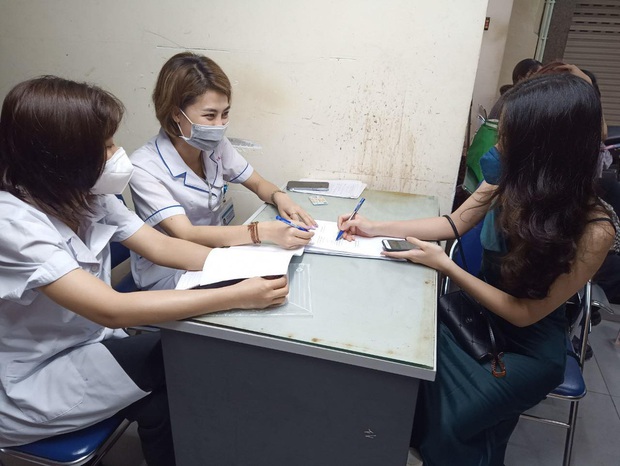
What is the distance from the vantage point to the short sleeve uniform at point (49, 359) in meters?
0.90

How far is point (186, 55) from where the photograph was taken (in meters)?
1.47

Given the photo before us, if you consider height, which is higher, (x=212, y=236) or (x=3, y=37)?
(x=3, y=37)

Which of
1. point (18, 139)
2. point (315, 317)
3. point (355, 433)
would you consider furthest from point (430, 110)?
point (18, 139)

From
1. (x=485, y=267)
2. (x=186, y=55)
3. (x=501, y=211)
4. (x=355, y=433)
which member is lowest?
(x=355, y=433)

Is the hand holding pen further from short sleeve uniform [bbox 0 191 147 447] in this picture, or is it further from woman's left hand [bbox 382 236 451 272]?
short sleeve uniform [bbox 0 191 147 447]

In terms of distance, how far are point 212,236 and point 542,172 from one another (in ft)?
3.08

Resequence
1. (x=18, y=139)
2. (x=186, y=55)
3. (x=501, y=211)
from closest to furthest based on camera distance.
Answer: (x=18, y=139)
(x=501, y=211)
(x=186, y=55)

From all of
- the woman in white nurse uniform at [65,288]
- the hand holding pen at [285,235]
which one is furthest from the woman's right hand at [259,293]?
the hand holding pen at [285,235]

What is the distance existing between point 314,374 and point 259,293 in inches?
8.5

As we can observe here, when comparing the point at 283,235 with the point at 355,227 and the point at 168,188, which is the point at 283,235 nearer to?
the point at 355,227

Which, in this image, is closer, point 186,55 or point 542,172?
point 542,172

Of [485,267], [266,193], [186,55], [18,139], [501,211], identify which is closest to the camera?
[18,139]

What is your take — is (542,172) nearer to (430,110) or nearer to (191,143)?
(430,110)

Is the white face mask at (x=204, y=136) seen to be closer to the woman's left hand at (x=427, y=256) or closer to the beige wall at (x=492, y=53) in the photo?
the woman's left hand at (x=427, y=256)
